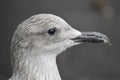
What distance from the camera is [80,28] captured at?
9570 mm

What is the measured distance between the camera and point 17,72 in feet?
18.1

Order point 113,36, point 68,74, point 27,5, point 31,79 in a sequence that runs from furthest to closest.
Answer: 1. point 27,5
2. point 113,36
3. point 68,74
4. point 31,79

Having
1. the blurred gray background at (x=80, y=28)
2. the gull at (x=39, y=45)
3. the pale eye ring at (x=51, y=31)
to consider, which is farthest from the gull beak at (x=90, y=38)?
the blurred gray background at (x=80, y=28)

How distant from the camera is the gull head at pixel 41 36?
5383mm

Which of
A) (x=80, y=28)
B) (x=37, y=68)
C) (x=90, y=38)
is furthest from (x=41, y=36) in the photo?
(x=80, y=28)

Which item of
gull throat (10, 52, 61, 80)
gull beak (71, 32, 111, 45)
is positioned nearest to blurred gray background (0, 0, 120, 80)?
gull throat (10, 52, 61, 80)

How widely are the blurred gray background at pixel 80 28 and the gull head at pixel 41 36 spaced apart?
115 inches

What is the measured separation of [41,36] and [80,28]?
4.18 m

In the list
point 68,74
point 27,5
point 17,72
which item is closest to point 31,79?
point 17,72

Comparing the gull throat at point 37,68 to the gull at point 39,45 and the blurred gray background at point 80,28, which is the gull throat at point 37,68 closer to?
the gull at point 39,45

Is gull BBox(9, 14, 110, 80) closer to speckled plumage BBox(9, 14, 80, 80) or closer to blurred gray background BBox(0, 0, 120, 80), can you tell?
speckled plumage BBox(9, 14, 80, 80)

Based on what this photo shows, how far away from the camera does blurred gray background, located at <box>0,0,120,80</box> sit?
8.72 metres

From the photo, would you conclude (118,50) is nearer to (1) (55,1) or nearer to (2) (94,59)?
(2) (94,59)

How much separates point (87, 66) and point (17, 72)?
340 cm
